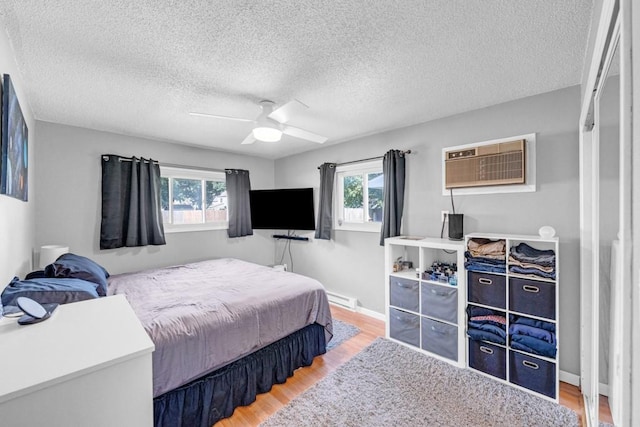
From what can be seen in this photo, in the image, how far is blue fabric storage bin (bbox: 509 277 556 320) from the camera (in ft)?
6.51

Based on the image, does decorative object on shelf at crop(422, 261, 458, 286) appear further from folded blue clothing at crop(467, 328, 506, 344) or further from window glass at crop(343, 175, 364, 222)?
window glass at crop(343, 175, 364, 222)

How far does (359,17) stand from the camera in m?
1.37

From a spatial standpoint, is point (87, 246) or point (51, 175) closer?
point (51, 175)

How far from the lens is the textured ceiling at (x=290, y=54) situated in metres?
1.33

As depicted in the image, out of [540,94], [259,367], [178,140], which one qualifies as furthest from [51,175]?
[540,94]

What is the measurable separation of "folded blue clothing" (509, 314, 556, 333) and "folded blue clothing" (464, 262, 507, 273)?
381mm

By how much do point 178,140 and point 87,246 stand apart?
166 centimetres

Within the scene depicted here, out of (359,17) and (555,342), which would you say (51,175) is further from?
(555,342)

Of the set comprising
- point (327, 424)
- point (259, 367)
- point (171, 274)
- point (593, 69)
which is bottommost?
point (327, 424)

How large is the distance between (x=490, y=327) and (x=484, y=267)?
0.49 metres

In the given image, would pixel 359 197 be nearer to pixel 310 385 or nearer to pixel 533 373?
pixel 310 385

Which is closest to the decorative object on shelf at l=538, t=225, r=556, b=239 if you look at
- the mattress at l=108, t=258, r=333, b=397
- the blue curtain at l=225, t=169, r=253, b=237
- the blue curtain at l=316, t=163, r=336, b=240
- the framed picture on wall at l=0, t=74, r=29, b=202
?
the mattress at l=108, t=258, r=333, b=397

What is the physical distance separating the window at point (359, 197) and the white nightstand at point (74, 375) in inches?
114

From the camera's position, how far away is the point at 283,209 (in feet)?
13.8
